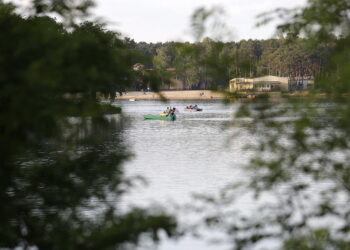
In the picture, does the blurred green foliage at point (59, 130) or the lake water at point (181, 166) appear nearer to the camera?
the blurred green foliage at point (59, 130)

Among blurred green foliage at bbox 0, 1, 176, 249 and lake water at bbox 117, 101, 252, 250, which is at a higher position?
blurred green foliage at bbox 0, 1, 176, 249

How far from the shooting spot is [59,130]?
6473mm

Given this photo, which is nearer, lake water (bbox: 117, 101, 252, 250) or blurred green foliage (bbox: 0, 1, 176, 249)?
blurred green foliage (bbox: 0, 1, 176, 249)

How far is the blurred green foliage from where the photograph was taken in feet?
19.9

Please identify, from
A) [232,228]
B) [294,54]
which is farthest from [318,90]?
[294,54]

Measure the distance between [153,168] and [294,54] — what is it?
503 feet

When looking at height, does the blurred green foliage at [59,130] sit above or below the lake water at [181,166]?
above

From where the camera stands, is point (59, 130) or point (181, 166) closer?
point (59, 130)

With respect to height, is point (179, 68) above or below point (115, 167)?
above

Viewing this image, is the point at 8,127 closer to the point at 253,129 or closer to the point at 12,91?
the point at 12,91

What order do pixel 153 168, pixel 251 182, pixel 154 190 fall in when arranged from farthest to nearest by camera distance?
pixel 153 168 < pixel 154 190 < pixel 251 182

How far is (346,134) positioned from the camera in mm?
8414

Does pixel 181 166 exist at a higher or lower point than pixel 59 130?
lower

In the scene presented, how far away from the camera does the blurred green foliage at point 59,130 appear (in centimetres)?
606
